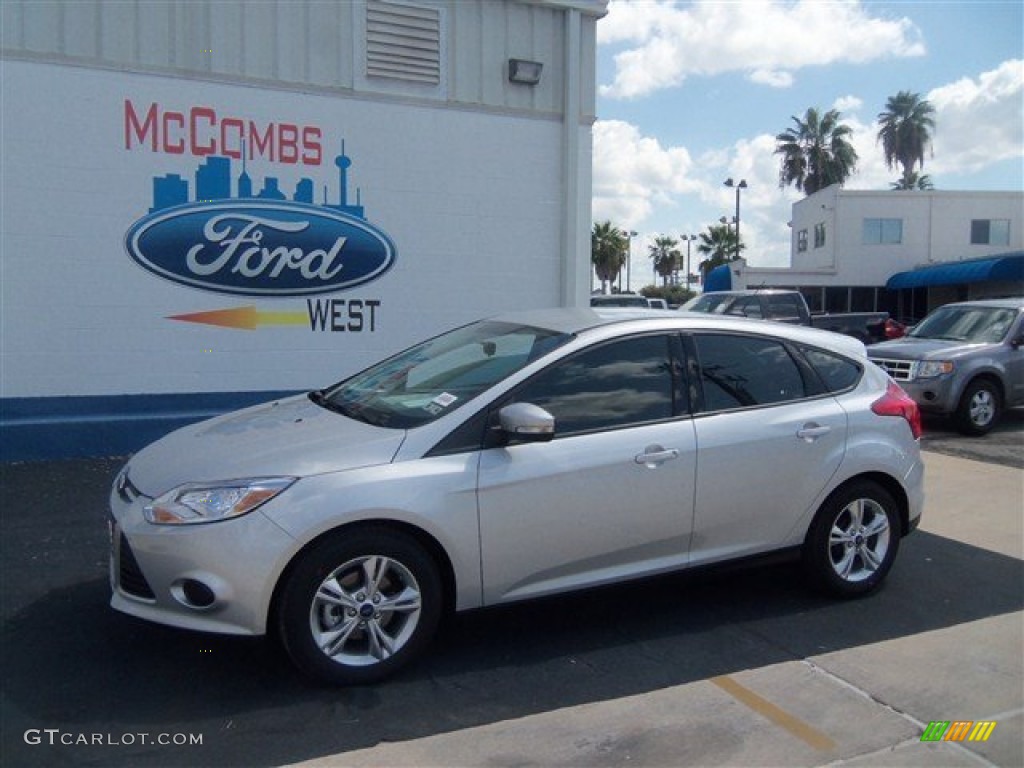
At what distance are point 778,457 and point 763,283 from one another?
30.9 metres

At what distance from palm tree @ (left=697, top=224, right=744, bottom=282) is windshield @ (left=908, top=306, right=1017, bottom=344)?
53.2 m

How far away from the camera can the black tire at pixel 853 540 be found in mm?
4844

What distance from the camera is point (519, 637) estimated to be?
4441 mm

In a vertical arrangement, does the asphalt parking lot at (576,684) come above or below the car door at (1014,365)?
below

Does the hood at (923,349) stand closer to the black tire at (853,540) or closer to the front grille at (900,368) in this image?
the front grille at (900,368)

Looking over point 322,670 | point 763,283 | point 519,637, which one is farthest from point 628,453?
point 763,283

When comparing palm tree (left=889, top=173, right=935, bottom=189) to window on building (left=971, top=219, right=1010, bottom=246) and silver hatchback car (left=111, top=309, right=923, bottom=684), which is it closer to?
window on building (left=971, top=219, right=1010, bottom=246)

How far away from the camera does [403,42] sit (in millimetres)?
9242

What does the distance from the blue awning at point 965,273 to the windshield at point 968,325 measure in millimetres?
19827

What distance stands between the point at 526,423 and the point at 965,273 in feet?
105

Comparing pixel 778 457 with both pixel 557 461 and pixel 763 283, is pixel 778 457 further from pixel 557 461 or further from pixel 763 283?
pixel 763 283

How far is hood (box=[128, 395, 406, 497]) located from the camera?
3.79 metres

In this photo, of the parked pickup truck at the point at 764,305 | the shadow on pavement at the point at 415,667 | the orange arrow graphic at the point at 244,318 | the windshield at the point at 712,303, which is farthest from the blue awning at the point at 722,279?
the shadow on pavement at the point at 415,667

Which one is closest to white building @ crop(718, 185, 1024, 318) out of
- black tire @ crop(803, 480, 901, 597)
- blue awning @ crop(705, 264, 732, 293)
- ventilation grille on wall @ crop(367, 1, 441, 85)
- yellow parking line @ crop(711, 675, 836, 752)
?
blue awning @ crop(705, 264, 732, 293)
